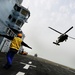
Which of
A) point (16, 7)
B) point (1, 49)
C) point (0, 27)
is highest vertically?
point (16, 7)

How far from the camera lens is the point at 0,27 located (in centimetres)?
3366

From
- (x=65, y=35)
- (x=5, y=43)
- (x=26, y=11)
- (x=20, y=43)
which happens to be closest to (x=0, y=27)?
(x=5, y=43)

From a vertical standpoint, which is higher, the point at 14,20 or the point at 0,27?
the point at 14,20

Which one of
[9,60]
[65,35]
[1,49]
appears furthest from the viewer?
[65,35]

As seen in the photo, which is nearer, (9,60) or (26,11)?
(9,60)

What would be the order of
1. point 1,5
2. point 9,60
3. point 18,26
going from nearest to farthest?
point 9,60 < point 1,5 < point 18,26

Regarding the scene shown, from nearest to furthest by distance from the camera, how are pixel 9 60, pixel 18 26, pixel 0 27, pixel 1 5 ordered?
pixel 9 60
pixel 0 27
pixel 1 5
pixel 18 26

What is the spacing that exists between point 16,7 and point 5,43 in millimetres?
25977

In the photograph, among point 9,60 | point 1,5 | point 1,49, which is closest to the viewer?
point 9,60

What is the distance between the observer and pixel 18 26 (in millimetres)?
48062

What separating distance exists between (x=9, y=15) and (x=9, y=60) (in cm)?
4083

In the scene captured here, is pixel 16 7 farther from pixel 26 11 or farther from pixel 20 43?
pixel 20 43

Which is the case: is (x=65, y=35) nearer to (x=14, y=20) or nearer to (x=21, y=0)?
(x=14, y=20)

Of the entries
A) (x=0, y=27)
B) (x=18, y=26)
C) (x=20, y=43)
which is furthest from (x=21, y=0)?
(x=20, y=43)
